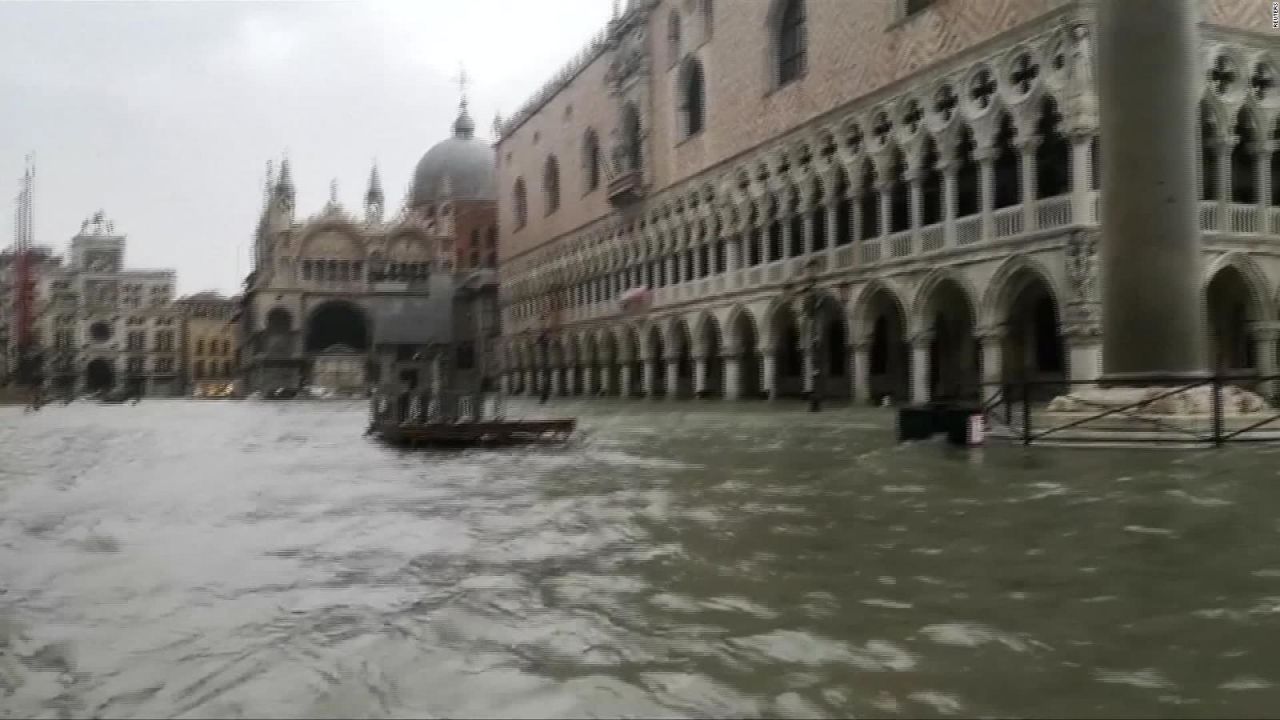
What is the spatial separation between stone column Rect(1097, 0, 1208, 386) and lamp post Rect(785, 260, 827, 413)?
12860 millimetres

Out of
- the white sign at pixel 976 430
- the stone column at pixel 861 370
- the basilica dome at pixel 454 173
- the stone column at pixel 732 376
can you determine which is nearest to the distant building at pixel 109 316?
the basilica dome at pixel 454 173

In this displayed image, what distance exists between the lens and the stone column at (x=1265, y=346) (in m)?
20.4

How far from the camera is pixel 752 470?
10727 millimetres

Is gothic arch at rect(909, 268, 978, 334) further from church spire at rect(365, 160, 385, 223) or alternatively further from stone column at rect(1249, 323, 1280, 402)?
church spire at rect(365, 160, 385, 223)

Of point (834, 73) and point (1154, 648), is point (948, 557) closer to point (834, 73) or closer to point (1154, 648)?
point (1154, 648)

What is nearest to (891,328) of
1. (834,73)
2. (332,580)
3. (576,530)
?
(834,73)

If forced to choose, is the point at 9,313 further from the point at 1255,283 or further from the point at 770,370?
the point at 1255,283

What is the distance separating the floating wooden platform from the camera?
15.0 meters

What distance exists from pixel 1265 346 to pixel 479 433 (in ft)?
50.7

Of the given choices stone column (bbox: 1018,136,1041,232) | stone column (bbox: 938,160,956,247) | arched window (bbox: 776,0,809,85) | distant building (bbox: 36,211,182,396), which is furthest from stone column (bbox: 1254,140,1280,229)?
distant building (bbox: 36,211,182,396)

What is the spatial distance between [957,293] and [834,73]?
6641 millimetres

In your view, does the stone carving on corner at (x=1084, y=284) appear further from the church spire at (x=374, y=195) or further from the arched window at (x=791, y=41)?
the church spire at (x=374, y=195)

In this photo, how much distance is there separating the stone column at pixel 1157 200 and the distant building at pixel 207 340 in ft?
307

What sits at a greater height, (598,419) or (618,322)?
(618,322)
